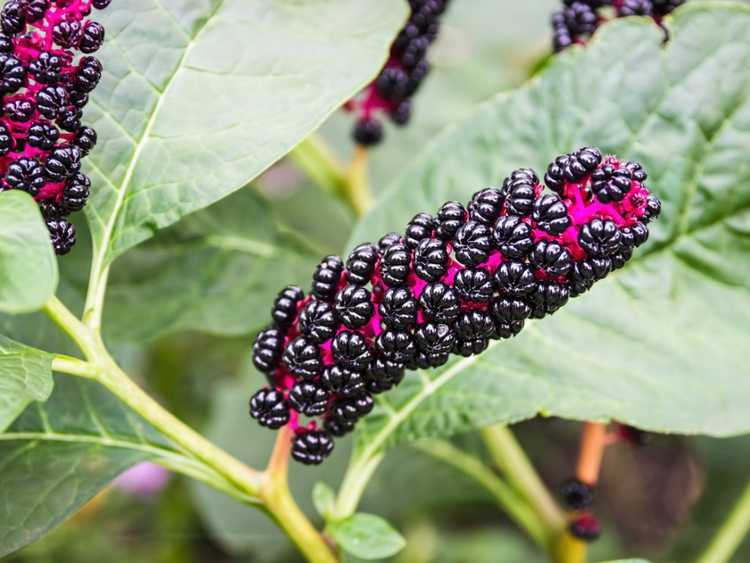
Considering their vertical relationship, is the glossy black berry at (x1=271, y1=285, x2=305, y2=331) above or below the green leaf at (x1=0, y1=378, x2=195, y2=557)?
above

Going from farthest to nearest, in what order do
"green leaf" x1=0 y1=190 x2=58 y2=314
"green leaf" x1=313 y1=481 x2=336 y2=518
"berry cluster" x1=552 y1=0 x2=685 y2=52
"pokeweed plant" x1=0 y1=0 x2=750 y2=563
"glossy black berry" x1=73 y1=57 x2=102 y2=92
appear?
"berry cluster" x1=552 y1=0 x2=685 y2=52
"green leaf" x1=313 y1=481 x2=336 y2=518
"pokeweed plant" x1=0 y1=0 x2=750 y2=563
"glossy black berry" x1=73 y1=57 x2=102 y2=92
"green leaf" x1=0 y1=190 x2=58 y2=314

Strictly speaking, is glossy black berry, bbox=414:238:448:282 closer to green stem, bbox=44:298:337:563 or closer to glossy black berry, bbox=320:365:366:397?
glossy black berry, bbox=320:365:366:397

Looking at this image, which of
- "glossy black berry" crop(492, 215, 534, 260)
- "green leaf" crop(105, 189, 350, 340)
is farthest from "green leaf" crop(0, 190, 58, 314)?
"green leaf" crop(105, 189, 350, 340)

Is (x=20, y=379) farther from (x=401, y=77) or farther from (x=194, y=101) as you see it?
(x=401, y=77)

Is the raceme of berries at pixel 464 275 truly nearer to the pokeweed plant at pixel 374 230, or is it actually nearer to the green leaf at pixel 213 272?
the pokeweed plant at pixel 374 230

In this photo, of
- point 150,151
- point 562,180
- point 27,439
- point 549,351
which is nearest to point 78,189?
point 150,151

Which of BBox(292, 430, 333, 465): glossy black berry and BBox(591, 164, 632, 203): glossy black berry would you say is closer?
BBox(591, 164, 632, 203): glossy black berry

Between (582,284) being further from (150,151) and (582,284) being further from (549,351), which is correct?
(150,151)
